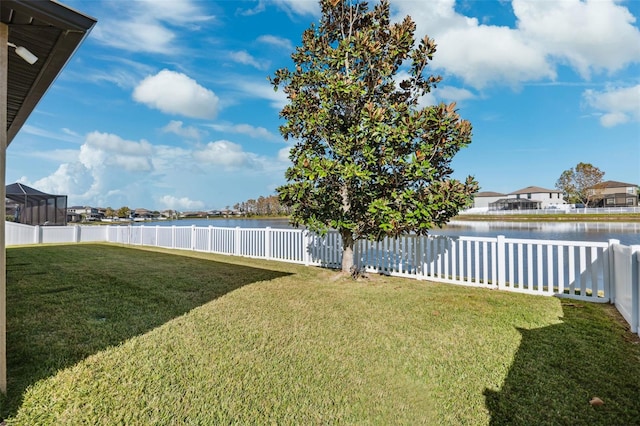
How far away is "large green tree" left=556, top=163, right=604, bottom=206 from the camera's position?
47594 mm

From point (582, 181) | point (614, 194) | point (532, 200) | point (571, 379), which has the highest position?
point (582, 181)

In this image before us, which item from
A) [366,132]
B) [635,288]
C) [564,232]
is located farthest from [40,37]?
[564,232]

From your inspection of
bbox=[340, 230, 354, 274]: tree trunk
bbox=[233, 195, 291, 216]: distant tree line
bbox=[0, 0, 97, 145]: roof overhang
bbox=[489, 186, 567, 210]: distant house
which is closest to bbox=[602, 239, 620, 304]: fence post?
bbox=[340, 230, 354, 274]: tree trunk

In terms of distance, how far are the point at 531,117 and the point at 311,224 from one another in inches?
972

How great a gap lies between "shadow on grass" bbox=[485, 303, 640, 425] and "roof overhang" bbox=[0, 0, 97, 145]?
427 cm

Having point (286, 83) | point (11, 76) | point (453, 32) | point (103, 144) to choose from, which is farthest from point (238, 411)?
point (103, 144)

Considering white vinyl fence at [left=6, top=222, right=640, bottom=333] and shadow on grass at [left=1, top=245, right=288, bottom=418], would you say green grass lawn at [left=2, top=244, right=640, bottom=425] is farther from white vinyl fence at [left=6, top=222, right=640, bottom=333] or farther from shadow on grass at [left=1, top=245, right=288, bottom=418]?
white vinyl fence at [left=6, top=222, right=640, bottom=333]

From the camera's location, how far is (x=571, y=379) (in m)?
2.65

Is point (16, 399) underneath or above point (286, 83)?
underneath

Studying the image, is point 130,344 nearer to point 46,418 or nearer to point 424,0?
point 46,418

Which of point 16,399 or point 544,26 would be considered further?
point 544,26

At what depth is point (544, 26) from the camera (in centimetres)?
1089

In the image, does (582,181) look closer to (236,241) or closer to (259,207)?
(259,207)

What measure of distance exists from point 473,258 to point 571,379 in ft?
18.4
